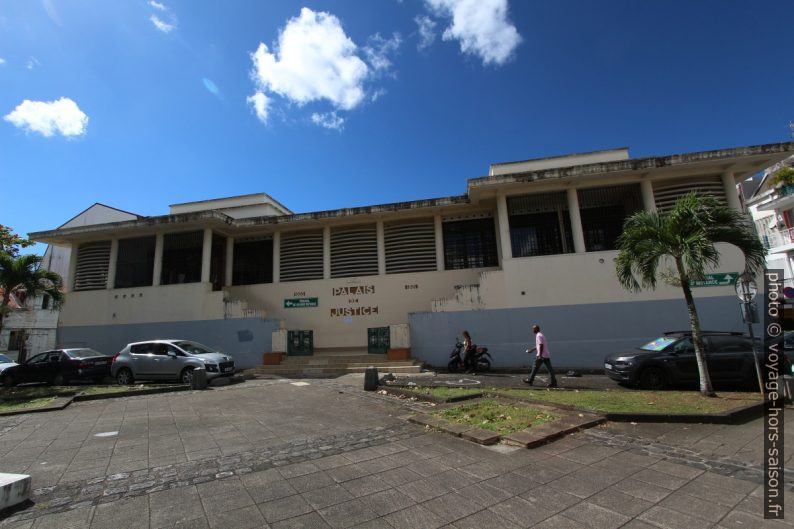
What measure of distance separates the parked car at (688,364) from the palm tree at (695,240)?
4.59ft

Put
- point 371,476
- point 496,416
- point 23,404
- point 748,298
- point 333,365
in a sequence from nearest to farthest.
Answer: point 371,476 < point 496,416 < point 748,298 < point 23,404 < point 333,365

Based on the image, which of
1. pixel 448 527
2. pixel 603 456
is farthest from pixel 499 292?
pixel 448 527

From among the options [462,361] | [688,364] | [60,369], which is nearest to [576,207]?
[688,364]

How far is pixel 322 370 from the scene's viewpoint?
13922 millimetres

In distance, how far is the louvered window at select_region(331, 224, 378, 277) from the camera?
16.9m

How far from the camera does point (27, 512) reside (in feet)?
11.3

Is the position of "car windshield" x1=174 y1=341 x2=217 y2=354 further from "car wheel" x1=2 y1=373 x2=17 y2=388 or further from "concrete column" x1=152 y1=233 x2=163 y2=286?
"car wheel" x1=2 y1=373 x2=17 y2=388

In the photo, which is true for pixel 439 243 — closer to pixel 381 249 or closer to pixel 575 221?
pixel 381 249

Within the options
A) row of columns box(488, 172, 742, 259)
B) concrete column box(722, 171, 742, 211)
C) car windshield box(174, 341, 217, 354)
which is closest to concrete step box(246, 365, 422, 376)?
car windshield box(174, 341, 217, 354)

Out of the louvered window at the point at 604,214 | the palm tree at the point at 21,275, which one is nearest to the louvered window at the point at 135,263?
the palm tree at the point at 21,275

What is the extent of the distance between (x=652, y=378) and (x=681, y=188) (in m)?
8.86

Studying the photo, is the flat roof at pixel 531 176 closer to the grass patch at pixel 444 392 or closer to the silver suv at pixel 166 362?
the silver suv at pixel 166 362

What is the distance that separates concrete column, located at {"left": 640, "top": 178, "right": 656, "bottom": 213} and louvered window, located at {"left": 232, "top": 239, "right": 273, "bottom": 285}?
15.7 meters

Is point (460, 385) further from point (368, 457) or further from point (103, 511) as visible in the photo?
point (103, 511)
